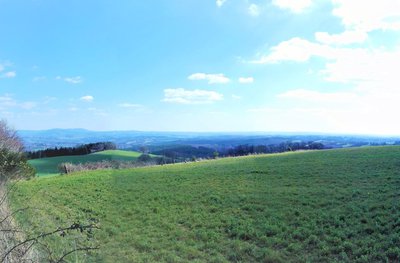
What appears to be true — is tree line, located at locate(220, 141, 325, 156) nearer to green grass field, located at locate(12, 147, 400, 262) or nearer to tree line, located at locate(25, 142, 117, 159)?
green grass field, located at locate(12, 147, 400, 262)

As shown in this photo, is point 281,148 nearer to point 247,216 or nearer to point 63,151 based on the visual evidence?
point 247,216

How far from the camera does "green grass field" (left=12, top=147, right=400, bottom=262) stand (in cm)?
897

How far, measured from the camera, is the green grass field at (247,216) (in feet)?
29.4

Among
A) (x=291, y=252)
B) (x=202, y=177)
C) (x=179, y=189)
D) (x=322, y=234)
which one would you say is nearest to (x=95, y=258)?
(x=291, y=252)

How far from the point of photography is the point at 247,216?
12586 mm

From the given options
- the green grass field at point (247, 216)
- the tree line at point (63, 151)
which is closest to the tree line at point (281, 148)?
the green grass field at point (247, 216)

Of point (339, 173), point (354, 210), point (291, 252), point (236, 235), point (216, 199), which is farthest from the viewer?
point (339, 173)

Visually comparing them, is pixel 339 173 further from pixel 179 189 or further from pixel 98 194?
pixel 98 194

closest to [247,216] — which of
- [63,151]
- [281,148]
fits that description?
[281,148]

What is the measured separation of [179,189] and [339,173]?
9.83 metres

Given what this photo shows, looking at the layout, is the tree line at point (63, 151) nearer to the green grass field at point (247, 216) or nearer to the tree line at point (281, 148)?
the tree line at point (281, 148)

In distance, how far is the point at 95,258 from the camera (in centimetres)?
919

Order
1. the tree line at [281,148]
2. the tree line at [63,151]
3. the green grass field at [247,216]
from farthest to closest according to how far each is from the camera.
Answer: the tree line at [63,151]
the tree line at [281,148]
the green grass field at [247,216]

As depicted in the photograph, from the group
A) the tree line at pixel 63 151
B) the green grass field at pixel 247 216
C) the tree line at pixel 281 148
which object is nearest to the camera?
the green grass field at pixel 247 216
